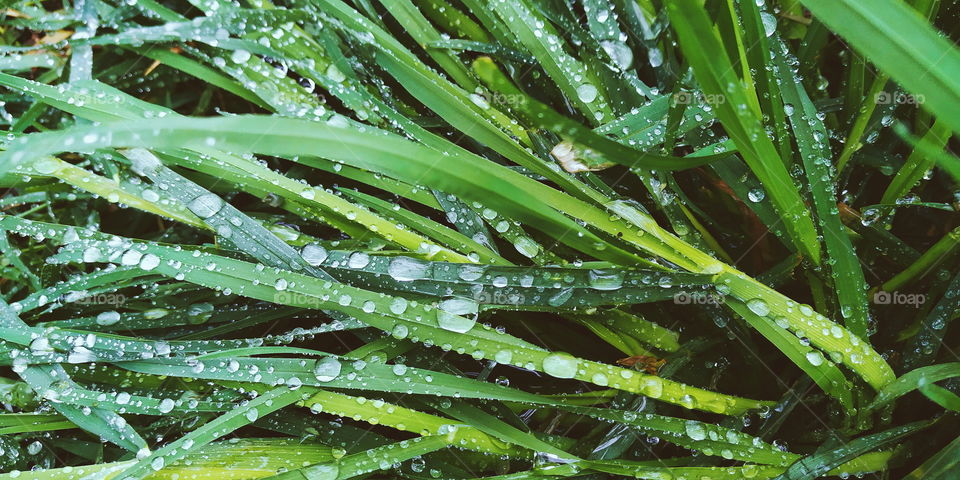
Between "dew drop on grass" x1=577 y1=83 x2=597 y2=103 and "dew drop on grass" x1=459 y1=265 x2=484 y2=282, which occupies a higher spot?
"dew drop on grass" x1=577 y1=83 x2=597 y2=103

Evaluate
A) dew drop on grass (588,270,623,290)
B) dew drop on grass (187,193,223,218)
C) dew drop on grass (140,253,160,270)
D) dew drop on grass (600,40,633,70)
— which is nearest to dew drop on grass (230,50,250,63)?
dew drop on grass (187,193,223,218)

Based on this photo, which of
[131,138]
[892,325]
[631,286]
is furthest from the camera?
[892,325]

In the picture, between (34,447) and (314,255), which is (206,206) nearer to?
(314,255)

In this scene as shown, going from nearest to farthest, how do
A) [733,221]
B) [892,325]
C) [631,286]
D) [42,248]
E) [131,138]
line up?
[131,138] < [631,286] < [892,325] < [733,221] < [42,248]

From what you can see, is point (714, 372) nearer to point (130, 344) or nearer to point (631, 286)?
point (631, 286)

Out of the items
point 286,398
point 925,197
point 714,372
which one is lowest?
point 286,398

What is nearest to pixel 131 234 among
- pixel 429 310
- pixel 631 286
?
pixel 429 310

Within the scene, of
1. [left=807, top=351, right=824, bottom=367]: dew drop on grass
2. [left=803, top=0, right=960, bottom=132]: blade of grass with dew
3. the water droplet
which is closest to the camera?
[left=803, top=0, right=960, bottom=132]: blade of grass with dew

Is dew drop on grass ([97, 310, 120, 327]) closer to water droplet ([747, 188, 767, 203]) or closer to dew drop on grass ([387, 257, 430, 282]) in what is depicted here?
dew drop on grass ([387, 257, 430, 282])

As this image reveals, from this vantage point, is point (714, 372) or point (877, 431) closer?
point (877, 431)
